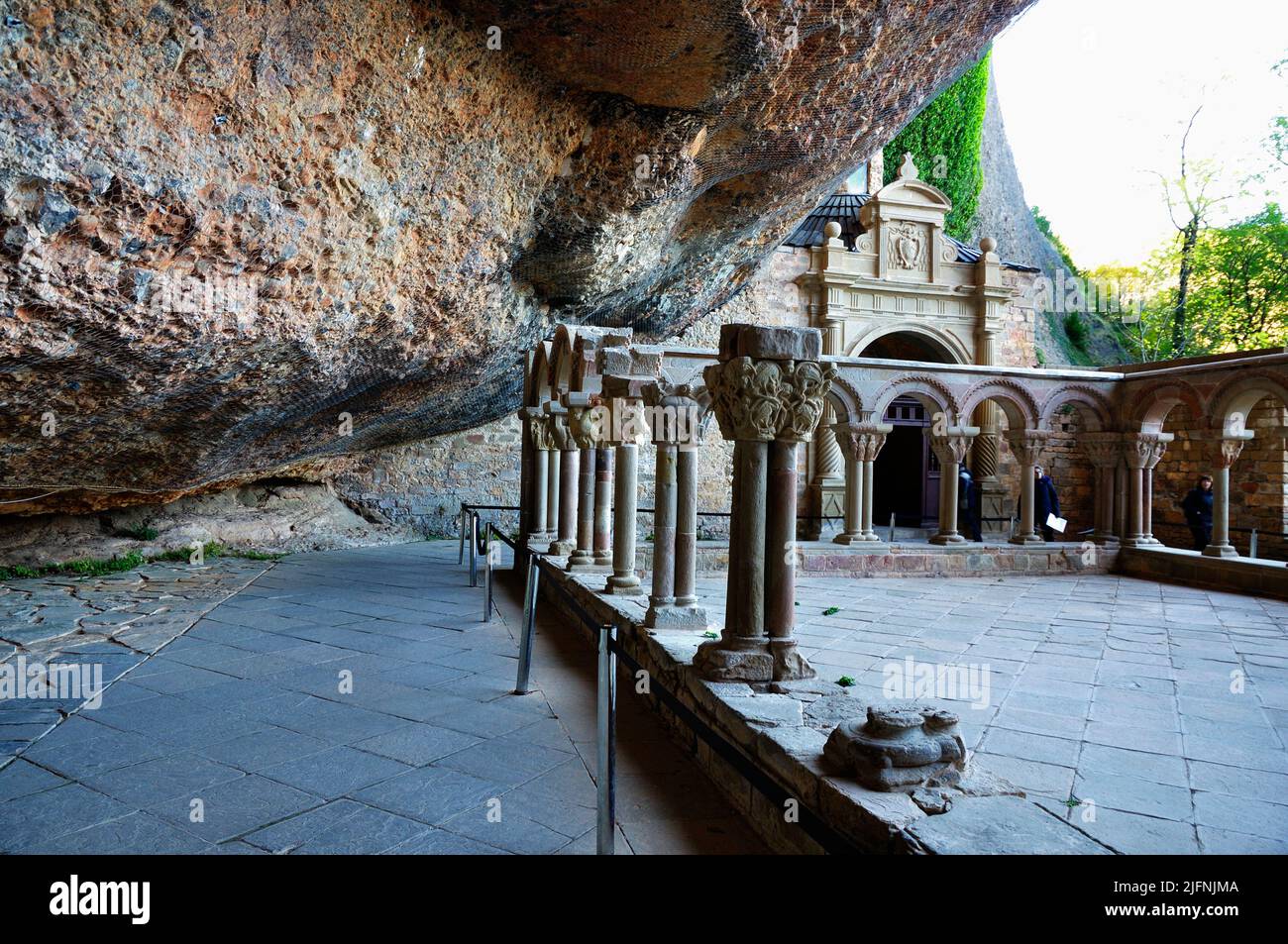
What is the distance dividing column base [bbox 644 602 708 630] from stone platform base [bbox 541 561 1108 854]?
0.98 ft

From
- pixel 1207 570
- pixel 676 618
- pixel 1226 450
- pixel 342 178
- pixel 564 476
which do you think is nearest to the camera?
pixel 676 618

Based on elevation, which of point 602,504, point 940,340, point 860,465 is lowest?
point 602,504

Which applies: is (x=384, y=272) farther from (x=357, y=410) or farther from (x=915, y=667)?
(x=915, y=667)

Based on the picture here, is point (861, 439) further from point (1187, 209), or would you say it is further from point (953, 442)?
point (1187, 209)

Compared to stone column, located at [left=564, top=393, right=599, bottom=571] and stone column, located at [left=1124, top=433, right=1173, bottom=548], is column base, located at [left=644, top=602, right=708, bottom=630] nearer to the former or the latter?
stone column, located at [left=564, top=393, right=599, bottom=571]

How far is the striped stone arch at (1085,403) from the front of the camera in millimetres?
9281

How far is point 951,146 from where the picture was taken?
580 inches

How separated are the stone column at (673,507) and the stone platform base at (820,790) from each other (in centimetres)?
42

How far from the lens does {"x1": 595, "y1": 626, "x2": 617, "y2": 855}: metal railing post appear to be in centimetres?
219

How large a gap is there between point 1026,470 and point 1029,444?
1.06ft

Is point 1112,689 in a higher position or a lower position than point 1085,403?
lower

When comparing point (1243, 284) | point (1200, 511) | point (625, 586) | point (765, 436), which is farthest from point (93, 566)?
point (1243, 284)

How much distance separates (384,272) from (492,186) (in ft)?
3.28

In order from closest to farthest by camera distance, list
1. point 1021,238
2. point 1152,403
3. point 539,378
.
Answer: point 539,378, point 1152,403, point 1021,238
